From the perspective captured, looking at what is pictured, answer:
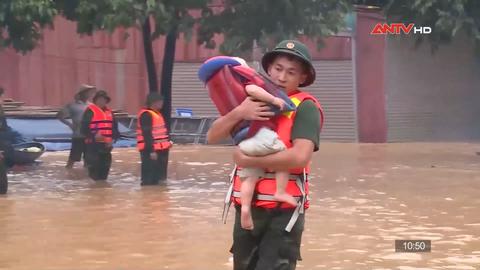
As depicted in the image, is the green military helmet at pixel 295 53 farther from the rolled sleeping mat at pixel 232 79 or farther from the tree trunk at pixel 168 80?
the tree trunk at pixel 168 80

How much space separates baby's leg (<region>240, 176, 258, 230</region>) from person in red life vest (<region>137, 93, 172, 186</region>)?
950 centimetres

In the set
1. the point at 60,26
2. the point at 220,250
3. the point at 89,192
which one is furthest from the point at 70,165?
the point at 60,26

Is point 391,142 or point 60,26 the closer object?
point 391,142

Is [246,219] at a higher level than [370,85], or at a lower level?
higher

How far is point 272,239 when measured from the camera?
5.12m

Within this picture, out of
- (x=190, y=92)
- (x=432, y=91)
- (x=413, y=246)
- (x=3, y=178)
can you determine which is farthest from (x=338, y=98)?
(x=413, y=246)

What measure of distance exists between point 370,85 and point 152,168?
48.4 feet

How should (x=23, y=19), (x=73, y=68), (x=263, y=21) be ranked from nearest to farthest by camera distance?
(x=23, y=19)
(x=263, y=21)
(x=73, y=68)

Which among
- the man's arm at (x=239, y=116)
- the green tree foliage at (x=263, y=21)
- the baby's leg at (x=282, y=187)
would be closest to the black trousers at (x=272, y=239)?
the baby's leg at (x=282, y=187)

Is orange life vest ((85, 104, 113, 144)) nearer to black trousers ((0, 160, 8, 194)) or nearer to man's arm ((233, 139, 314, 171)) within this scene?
black trousers ((0, 160, 8, 194))

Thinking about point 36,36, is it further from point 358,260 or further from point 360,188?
point 358,260

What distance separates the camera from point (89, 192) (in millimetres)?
14508

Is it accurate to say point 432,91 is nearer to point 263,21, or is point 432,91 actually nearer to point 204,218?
point 263,21

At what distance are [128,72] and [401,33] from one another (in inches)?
370
